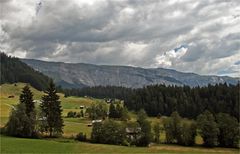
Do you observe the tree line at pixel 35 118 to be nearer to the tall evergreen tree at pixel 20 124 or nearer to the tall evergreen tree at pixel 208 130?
the tall evergreen tree at pixel 20 124

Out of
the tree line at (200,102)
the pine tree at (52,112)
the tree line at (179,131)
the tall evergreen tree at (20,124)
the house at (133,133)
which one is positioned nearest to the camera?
the tall evergreen tree at (20,124)

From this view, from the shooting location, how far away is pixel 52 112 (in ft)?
348

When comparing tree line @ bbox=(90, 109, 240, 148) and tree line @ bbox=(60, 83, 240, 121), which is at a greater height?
tree line @ bbox=(60, 83, 240, 121)

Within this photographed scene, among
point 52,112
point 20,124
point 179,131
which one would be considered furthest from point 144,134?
point 20,124

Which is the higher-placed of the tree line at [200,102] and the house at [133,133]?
the tree line at [200,102]

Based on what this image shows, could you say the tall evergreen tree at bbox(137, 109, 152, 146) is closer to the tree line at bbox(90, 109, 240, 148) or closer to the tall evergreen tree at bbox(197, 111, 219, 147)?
the tree line at bbox(90, 109, 240, 148)

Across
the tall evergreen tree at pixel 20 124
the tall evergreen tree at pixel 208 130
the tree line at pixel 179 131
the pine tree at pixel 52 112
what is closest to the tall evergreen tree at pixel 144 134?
the tree line at pixel 179 131

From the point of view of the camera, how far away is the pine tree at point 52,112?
104500 millimetres

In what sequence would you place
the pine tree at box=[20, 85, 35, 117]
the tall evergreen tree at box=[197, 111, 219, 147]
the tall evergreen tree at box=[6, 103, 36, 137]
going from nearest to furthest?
1. the tall evergreen tree at box=[6, 103, 36, 137]
2. the pine tree at box=[20, 85, 35, 117]
3. the tall evergreen tree at box=[197, 111, 219, 147]

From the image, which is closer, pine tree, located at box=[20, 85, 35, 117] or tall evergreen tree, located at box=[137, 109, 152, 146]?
tall evergreen tree, located at box=[137, 109, 152, 146]

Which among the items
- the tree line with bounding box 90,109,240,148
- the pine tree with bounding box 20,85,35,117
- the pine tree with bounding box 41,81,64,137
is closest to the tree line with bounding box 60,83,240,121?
the tree line with bounding box 90,109,240,148

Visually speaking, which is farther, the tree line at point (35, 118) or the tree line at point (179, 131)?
the tree line at point (179, 131)

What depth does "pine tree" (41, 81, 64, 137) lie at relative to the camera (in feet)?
343

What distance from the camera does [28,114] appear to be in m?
103
